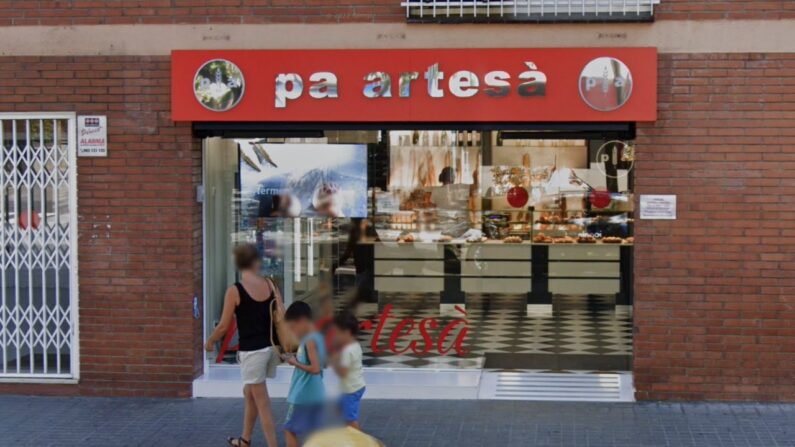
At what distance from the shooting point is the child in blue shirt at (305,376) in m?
7.79

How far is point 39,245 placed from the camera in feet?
35.5

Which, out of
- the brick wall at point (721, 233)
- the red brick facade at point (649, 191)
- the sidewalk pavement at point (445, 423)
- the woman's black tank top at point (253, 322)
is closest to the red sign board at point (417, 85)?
the red brick facade at point (649, 191)

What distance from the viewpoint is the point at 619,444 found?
348 inches

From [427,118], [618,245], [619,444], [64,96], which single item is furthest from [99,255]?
[618,245]

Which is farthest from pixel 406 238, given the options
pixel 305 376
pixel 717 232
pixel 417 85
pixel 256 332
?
pixel 305 376

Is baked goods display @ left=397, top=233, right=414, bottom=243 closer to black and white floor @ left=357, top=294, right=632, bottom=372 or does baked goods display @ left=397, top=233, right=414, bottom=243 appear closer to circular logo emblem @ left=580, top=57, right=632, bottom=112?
black and white floor @ left=357, top=294, right=632, bottom=372

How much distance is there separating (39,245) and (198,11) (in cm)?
282

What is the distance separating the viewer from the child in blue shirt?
7.79 metres

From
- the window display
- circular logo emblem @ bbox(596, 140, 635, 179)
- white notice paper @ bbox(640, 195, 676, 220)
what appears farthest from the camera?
circular logo emblem @ bbox(596, 140, 635, 179)

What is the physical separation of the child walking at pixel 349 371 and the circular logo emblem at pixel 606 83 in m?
3.46

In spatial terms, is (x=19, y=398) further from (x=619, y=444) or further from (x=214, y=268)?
(x=619, y=444)

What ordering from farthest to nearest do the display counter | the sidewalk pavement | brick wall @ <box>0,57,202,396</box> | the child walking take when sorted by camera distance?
Result: the display counter → brick wall @ <box>0,57,202,396</box> → the sidewalk pavement → the child walking

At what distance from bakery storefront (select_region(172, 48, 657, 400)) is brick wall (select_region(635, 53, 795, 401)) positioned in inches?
17.7

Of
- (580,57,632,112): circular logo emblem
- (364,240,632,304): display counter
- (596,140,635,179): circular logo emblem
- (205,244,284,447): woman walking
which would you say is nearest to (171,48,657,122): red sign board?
(580,57,632,112): circular logo emblem
